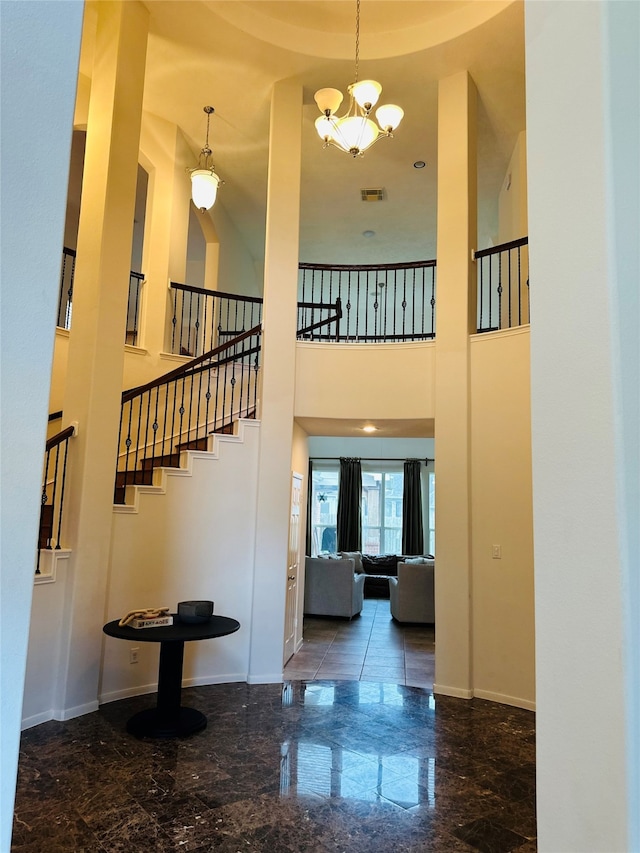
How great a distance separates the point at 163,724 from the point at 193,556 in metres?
1.44

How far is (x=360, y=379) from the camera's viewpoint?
5.77 m

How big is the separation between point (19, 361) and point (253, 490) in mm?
4505

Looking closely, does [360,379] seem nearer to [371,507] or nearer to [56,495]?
[56,495]

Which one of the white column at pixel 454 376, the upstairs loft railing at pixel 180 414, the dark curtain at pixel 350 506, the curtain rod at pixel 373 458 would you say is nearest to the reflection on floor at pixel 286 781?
the white column at pixel 454 376

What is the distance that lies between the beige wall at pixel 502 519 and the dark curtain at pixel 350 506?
757 centimetres

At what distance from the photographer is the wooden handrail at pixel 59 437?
414 centimetres

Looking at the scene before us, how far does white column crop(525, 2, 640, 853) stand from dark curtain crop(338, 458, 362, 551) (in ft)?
37.8

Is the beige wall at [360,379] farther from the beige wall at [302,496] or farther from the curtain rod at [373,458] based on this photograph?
the curtain rod at [373,458]

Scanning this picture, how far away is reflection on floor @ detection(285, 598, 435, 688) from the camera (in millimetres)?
5633

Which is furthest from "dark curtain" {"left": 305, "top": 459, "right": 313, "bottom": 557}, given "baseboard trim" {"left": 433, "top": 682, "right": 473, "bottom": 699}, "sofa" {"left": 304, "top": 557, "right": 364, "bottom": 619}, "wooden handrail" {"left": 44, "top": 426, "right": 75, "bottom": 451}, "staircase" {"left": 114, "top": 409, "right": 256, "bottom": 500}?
"wooden handrail" {"left": 44, "top": 426, "right": 75, "bottom": 451}

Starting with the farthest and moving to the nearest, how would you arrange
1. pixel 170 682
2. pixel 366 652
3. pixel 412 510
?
pixel 412 510
pixel 366 652
pixel 170 682

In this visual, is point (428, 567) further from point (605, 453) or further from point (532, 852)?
point (605, 453)

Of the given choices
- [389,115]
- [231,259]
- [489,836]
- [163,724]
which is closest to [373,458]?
[231,259]

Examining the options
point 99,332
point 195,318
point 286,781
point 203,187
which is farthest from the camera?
point 195,318
